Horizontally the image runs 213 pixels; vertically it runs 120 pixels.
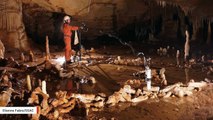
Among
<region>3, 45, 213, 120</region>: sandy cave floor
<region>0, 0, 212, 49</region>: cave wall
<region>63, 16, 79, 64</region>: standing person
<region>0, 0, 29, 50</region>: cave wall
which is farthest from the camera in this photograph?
<region>0, 0, 212, 49</region>: cave wall

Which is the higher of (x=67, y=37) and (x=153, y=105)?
(x=67, y=37)

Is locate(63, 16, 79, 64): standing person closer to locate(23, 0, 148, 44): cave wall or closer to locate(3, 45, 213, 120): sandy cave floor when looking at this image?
locate(3, 45, 213, 120): sandy cave floor

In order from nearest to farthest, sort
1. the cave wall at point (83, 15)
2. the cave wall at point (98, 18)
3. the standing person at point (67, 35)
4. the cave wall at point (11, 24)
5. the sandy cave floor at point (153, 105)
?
1. the sandy cave floor at point (153, 105)
2. the standing person at point (67, 35)
3. the cave wall at point (11, 24)
4. the cave wall at point (98, 18)
5. the cave wall at point (83, 15)

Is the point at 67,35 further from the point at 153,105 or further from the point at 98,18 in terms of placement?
the point at 98,18

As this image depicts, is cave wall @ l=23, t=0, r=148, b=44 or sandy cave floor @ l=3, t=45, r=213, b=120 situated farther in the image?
cave wall @ l=23, t=0, r=148, b=44

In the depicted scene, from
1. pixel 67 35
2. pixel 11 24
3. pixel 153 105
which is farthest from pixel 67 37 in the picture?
pixel 11 24

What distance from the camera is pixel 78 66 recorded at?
37.0 ft

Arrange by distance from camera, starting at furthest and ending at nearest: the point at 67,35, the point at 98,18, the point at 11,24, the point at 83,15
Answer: the point at 98,18 → the point at 83,15 → the point at 11,24 → the point at 67,35

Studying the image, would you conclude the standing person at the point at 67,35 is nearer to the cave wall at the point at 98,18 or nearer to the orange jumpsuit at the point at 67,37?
the orange jumpsuit at the point at 67,37

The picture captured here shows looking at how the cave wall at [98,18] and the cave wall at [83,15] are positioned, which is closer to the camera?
the cave wall at [98,18]

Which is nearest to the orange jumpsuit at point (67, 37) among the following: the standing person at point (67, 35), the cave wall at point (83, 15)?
the standing person at point (67, 35)

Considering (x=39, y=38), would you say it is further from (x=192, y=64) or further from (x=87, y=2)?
(x=192, y=64)

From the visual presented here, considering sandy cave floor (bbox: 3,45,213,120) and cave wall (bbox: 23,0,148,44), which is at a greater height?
cave wall (bbox: 23,0,148,44)

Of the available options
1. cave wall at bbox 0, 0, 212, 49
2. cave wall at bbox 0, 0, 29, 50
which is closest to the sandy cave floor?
cave wall at bbox 0, 0, 29, 50
